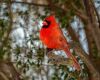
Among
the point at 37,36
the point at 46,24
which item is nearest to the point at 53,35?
the point at 46,24

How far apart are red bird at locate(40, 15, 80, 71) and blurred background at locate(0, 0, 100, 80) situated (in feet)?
1.92

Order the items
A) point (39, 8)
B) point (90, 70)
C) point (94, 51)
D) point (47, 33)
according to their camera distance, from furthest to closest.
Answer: point (39, 8) < point (94, 51) < point (90, 70) < point (47, 33)

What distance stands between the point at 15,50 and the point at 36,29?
0.65 m

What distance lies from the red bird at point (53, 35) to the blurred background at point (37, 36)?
1.92ft

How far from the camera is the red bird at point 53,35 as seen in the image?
296cm

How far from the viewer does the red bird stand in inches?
116

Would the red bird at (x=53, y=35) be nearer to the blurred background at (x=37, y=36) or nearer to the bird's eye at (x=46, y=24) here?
the bird's eye at (x=46, y=24)

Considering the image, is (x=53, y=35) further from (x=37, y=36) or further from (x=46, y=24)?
(x=37, y=36)

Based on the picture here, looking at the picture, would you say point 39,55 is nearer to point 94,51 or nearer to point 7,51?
point 7,51

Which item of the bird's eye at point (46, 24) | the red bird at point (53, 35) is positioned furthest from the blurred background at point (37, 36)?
the bird's eye at point (46, 24)

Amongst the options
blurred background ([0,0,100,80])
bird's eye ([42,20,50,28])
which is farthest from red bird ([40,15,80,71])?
blurred background ([0,0,100,80])

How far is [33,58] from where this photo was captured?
435cm

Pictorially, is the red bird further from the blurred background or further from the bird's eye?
the blurred background

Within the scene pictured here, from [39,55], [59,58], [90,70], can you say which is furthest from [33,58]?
[59,58]
